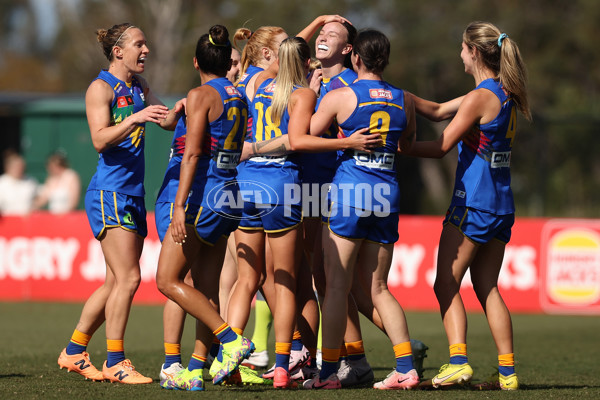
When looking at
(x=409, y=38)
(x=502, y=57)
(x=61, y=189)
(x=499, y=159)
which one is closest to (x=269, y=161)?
(x=499, y=159)

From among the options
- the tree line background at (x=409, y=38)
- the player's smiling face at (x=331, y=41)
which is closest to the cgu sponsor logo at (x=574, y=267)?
the player's smiling face at (x=331, y=41)

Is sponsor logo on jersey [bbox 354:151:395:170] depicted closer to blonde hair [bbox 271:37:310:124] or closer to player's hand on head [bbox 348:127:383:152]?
player's hand on head [bbox 348:127:383:152]

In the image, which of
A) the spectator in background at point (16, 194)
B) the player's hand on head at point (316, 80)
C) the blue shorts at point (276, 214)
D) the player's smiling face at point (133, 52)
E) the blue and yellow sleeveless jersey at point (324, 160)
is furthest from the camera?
the spectator in background at point (16, 194)

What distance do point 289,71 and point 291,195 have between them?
0.84 m

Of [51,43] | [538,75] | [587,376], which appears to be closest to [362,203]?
[587,376]

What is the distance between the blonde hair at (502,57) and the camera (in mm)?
6383

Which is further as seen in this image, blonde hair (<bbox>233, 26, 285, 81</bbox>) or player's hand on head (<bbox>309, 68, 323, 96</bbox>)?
blonde hair (<bbox>233, 26, 285, 81</bbox>)

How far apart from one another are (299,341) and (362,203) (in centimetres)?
158

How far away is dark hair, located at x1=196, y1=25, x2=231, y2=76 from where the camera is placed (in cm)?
611

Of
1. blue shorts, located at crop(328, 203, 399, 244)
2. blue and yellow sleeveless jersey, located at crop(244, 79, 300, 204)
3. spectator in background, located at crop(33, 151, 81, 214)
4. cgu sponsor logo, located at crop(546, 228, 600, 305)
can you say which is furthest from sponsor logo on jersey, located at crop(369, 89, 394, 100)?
spectator in background, located at crop(33, 151, 81, 214)

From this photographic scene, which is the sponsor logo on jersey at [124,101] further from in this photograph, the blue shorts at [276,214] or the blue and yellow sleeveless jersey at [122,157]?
the blue shorts at [276,214]

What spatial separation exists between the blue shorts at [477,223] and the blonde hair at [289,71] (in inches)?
55.3

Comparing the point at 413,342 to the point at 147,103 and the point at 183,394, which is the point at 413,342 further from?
the point at 147,103

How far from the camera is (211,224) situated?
6.14 m
